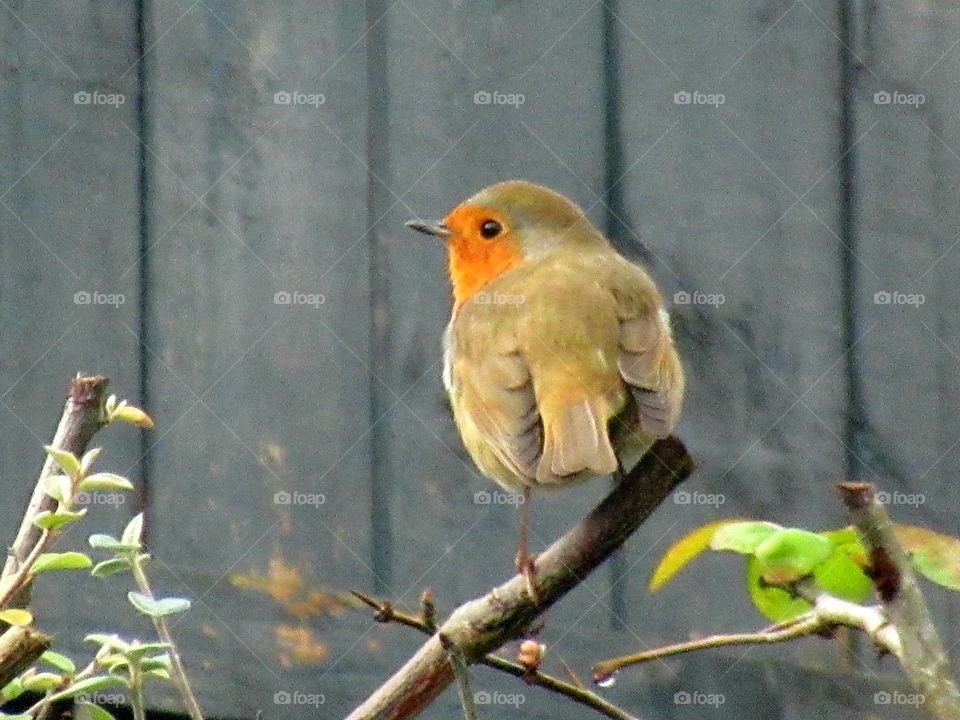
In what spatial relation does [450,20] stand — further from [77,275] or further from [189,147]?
[77,275]

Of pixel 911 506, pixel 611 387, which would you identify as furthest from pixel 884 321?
pixel 611 387

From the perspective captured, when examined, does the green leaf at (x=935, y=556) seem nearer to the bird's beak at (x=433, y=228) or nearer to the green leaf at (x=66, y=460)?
the green leaf at (x=66, y=460)

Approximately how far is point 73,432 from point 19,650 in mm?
450

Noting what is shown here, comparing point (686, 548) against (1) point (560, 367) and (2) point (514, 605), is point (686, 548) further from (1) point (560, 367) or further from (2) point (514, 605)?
(1) point (560, 367)

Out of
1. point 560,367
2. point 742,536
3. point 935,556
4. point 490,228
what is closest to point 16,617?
point 742,536

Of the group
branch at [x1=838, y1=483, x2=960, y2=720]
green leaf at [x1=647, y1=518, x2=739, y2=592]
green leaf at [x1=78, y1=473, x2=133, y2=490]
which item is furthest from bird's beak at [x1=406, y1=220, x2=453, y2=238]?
branch at [x1=838, y1=483, x2=960, y2=720]

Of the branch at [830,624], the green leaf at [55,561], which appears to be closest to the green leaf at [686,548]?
the branch at [830,624]

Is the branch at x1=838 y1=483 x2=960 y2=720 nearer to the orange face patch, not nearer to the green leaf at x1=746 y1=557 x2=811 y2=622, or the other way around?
the green leaf at x1=746 y1=557 x2=811 y2=622

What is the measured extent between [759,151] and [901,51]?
0.41m

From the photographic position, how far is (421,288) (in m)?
3.81

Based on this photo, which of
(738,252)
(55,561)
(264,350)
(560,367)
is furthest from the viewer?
(264,350)

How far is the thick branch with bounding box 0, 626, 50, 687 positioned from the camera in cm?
123

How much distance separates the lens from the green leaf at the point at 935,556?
149 centimetres

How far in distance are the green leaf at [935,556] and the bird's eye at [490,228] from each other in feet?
6.33
